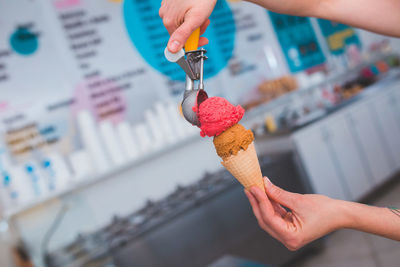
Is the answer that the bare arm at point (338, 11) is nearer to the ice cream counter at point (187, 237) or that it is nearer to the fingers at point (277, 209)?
the fingers at point (277, 209)

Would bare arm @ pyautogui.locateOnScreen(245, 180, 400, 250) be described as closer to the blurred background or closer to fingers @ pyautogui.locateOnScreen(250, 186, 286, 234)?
fingers @ pyautogui.locateOnScreen(250, 186, 286, 234)

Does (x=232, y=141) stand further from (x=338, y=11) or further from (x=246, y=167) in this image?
(x=338, y=11)

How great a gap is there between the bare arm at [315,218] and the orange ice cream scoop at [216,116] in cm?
22

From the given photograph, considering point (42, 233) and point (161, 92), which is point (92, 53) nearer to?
point (161, 92)

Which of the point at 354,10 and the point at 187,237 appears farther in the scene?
the point at 187,237

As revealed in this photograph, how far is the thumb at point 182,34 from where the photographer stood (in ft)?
2.46

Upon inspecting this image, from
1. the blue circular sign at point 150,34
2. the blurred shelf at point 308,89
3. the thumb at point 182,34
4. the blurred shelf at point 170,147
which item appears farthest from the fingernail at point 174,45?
the blurred shelf at point 308,89

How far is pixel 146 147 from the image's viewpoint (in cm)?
276

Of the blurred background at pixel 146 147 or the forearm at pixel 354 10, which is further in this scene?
the blurred background at pixel 146 147

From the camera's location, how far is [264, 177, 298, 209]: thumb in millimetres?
799

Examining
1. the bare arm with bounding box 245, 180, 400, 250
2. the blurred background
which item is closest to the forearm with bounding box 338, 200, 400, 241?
the bare arm with bounding box 245, 180, 400, 250

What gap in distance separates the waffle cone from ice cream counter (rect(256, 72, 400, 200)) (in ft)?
7.16

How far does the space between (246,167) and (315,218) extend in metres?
0.24

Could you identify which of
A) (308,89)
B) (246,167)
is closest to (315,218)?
(246,167)
